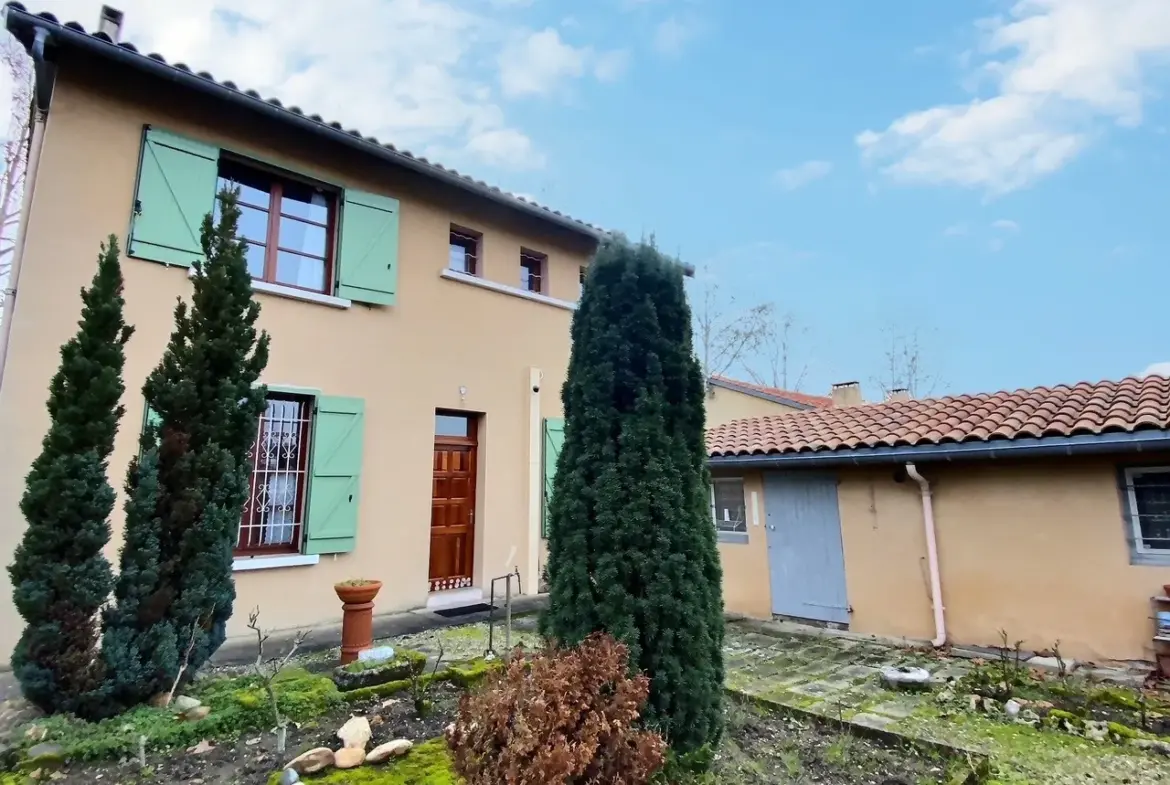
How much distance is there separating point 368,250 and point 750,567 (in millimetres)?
6548

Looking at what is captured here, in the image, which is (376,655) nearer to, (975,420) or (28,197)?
(28,197)

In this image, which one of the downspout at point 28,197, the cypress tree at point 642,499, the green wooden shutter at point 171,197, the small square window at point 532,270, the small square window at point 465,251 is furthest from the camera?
the small square window at point 532,270

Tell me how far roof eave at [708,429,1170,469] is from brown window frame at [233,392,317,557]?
17.3ft

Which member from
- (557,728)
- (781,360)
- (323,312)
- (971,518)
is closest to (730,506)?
(971,518)

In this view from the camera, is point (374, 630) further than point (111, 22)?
Yes

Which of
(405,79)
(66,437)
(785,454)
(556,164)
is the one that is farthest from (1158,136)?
(66,437)

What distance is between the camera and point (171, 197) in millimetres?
6273

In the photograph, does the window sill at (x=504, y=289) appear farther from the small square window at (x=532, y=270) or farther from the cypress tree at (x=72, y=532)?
the cypress tree at (x=72, y=532)

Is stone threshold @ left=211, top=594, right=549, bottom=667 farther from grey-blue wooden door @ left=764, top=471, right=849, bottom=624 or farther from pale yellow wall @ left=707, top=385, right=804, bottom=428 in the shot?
pale yellow wall @ left=707, top=385, right=804, bottom=428

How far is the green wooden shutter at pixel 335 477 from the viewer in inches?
266

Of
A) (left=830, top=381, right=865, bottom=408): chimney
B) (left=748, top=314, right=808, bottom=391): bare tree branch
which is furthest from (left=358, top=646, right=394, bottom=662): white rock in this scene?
(left=748, top=314, right=808, bottom=391): bare tree branch

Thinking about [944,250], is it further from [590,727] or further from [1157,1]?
[590,727]

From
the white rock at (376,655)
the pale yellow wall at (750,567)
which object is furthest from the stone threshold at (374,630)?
the pale yellow wall at (750,567)

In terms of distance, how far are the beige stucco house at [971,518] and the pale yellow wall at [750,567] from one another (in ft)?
0.07
